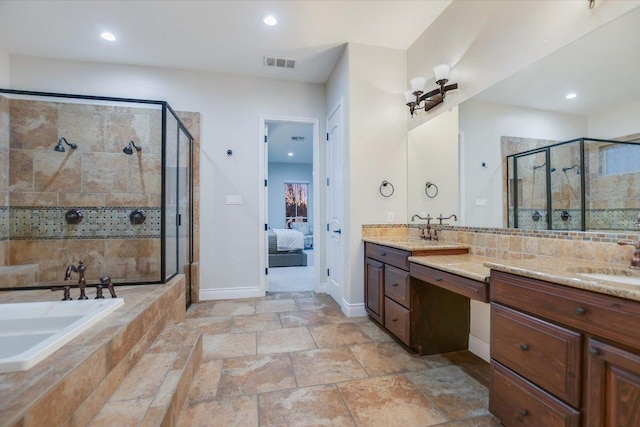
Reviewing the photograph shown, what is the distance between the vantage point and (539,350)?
120cm

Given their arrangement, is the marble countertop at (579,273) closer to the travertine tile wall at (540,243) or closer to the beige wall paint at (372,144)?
A: the travertine tile wall at (540,243)

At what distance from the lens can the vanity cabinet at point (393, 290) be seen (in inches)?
86.6

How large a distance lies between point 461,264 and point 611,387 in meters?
0.95

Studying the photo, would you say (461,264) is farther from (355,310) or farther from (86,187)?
(86,187)

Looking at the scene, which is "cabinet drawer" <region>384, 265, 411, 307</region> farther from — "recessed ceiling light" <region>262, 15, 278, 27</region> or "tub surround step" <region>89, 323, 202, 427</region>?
"recessed ceiling light" <region>262, 15, 278, 27</region>

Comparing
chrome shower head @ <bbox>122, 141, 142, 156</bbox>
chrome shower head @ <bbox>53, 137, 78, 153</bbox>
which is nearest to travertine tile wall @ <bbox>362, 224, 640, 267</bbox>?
chrome shower head @ <bbox>122, 141, 142, 156</bbox>

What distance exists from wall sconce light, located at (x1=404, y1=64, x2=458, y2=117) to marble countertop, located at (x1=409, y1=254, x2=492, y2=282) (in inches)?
57.1

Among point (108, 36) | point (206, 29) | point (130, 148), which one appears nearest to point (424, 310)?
point (206, 29)

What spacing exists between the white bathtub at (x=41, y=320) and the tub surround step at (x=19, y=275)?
117cm

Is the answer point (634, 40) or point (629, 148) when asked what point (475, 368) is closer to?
point (629, 148)

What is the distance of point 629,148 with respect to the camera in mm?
1378

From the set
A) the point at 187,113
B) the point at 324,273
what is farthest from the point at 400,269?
the point at 187,113

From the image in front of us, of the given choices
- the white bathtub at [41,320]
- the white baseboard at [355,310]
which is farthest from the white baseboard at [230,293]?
the white bathtub at [41,320]

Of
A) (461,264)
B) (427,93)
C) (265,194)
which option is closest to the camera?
(461,264)
